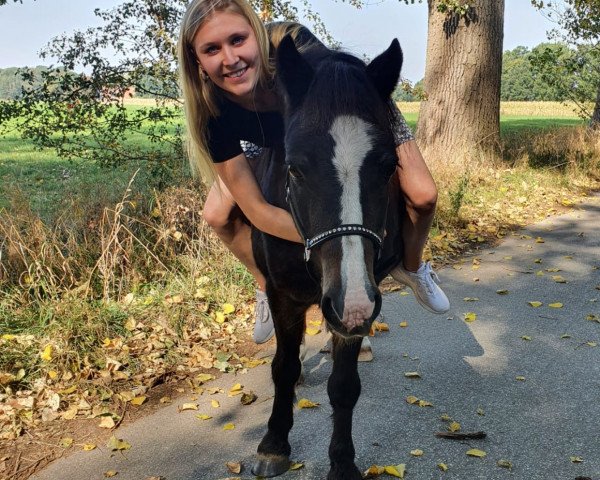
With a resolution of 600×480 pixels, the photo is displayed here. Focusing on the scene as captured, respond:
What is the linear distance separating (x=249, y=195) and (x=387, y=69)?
0.89 m

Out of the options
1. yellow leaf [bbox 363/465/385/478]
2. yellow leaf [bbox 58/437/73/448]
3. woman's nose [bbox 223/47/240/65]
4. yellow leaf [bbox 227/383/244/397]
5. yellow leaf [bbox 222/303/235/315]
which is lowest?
yellow leaf [bbox 58/437/73/448]

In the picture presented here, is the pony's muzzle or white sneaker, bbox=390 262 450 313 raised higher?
the pony's muzzle

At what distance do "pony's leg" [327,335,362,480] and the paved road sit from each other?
0.56ft

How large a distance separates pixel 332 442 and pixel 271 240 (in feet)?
3.36

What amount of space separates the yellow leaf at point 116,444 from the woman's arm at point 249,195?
1.45 meters

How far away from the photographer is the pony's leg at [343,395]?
2.64m

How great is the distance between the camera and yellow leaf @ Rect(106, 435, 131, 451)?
3033mm

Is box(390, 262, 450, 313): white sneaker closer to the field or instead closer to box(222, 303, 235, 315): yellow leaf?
the field

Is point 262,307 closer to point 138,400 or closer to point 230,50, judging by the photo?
point 138,400

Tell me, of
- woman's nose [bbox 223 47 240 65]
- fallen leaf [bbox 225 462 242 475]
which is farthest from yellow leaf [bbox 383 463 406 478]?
woman's nose [bbox 223 47 240 65]

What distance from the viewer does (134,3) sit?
6539mm

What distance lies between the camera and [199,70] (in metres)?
2.81

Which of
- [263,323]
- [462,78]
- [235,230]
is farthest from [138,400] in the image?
[462,78]

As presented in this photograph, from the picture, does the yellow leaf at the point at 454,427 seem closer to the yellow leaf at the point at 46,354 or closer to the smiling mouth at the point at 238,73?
the smiling mouth at the point at 238,73
